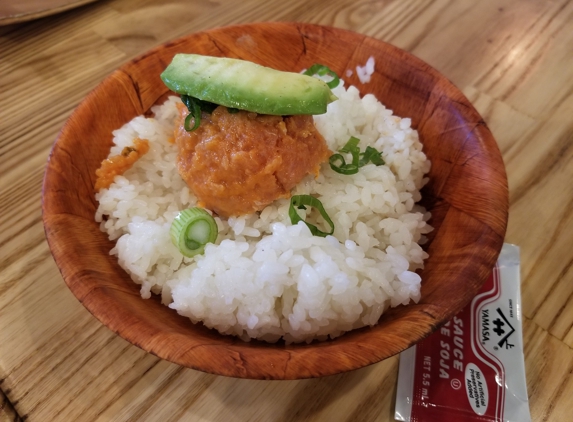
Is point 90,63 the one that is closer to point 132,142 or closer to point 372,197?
point 132,142

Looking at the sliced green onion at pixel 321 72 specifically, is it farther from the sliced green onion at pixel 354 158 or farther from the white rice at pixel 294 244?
the sliced green onion at pixel 354 158

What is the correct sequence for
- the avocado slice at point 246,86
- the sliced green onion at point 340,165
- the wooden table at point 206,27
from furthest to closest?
the sliced green onion at point 340,165
the wooden table at point 206,27
the avocado slice at point 246,86

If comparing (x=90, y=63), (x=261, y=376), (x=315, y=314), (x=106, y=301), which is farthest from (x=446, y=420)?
(x=90, y=63)

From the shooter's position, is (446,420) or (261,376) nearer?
(261,376)

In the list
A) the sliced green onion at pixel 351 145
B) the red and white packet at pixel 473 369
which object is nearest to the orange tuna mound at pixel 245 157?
the sliced green onion at pixel 351 145

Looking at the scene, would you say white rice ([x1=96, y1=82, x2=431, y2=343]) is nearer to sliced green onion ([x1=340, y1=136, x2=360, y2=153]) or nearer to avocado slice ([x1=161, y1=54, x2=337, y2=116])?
sliced green onion ([x1=340, y1=136, x2=360, y2=153])

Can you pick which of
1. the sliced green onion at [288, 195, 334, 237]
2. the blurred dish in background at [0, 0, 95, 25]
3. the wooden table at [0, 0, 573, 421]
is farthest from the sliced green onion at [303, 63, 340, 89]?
the blurred dish in background at [0, 0, 95, 25]
